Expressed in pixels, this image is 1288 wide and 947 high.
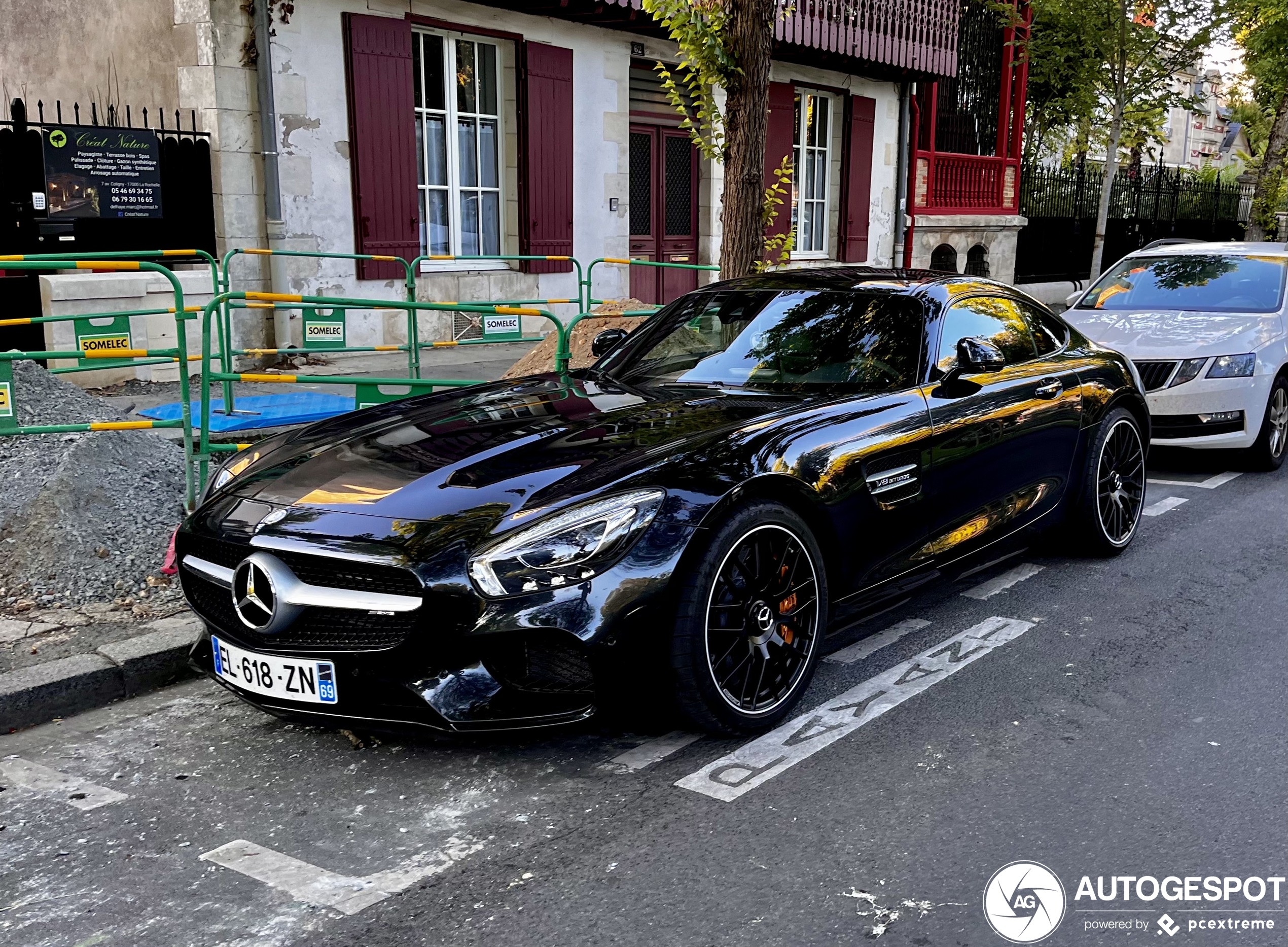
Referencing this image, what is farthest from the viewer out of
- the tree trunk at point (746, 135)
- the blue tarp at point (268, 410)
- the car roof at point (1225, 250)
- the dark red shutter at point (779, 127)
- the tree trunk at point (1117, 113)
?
the dark red shutter at point (779, 127)

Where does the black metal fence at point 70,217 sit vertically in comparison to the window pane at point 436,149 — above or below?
below

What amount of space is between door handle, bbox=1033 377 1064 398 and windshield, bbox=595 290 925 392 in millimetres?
849

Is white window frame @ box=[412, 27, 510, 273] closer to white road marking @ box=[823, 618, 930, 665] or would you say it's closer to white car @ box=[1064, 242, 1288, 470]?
white car @ box=[1064, 242, 1288, 470]

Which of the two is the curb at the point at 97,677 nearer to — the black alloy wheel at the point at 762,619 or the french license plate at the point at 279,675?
the french license plate at the point at 279,675

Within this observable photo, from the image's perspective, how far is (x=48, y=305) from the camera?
9664mm

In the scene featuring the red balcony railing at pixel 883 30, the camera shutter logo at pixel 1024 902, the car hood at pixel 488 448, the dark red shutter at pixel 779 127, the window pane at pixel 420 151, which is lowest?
the camera shutter logo at pixel 1024 902

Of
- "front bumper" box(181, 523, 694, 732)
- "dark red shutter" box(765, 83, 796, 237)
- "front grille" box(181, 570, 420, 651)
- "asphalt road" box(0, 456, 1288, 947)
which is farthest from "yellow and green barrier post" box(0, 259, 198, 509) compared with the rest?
"dark red shutter" box(765, 83, 796, 237)

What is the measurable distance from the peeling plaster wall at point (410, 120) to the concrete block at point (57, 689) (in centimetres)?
756

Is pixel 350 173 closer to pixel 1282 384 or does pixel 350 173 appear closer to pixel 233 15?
pixel 233 15

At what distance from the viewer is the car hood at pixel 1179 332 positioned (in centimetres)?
800

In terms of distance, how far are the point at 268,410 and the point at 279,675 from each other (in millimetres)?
4944

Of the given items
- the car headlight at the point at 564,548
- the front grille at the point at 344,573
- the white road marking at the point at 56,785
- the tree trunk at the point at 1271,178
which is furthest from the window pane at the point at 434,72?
the tree trunk at the point at 1271,178

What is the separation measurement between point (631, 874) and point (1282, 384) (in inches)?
282

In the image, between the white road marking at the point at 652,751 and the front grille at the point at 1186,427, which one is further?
the front grille at the point at 1186,427
